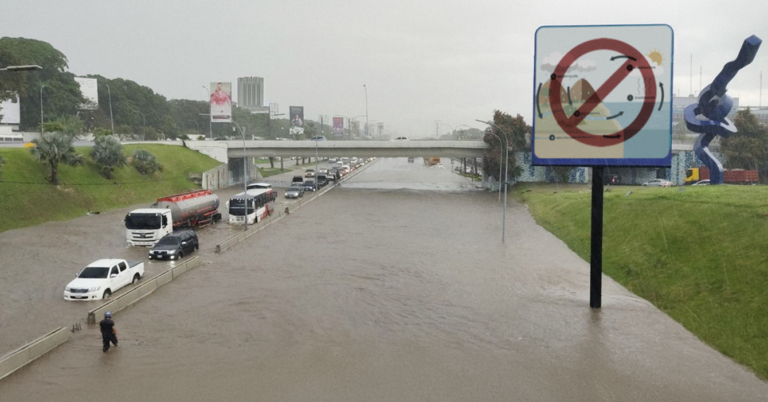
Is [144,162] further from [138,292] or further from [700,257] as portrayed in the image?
[700,257]

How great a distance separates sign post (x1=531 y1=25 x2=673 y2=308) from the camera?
21.6 meters

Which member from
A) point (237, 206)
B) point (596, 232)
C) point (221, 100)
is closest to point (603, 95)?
point (596, 232)

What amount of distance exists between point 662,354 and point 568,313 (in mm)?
4374

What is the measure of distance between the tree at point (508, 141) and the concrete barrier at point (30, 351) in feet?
190

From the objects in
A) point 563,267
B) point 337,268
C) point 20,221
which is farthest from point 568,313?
point 20,221

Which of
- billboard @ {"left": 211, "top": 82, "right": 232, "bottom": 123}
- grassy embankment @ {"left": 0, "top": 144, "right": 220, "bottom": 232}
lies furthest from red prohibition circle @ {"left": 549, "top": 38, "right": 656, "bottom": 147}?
billboard @ {"left": 211, "top": 82, "right": 232, "bottom": 123}

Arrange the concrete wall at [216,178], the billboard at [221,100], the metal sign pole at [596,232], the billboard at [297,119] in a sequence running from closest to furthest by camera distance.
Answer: the metal sign pole at [596,232] → the concrete wall at [216,178] → the billboard at [221,100] → the billboard at [297,119]

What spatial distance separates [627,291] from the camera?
86.8 feet

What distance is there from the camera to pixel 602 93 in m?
22.1

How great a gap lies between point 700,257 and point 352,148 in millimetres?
55579

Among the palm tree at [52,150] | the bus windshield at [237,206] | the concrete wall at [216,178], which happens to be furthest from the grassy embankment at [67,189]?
the bus windshield at [237,206]

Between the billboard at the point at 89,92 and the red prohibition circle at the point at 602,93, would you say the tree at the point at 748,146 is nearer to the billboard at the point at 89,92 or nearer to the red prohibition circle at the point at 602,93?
the red prohibition circle at the point at 602,93

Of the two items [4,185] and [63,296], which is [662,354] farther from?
[4,185]

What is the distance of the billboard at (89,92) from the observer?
104 m
